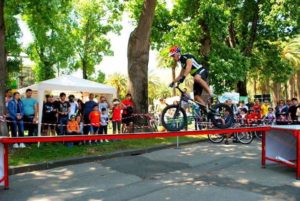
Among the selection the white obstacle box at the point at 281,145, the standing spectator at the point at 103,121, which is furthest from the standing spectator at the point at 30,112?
the white obstacle box at the point at 281,145

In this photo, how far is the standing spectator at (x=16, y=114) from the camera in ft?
39.1

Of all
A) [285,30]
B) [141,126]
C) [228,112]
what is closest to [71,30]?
[285,30]

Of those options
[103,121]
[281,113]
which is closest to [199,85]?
[103,121]

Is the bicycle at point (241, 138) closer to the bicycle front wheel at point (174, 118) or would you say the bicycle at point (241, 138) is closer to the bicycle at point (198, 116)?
the bicycle at point (198, 116)

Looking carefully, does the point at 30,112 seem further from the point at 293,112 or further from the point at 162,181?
the point at 293,112

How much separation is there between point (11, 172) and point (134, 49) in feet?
27.1

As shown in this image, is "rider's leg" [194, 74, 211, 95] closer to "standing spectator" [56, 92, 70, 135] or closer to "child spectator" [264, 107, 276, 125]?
"standing spectator" [56, 92, 70, 135]

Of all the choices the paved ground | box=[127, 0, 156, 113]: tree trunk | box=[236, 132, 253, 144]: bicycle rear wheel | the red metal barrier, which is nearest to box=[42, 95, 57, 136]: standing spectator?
the paved ground

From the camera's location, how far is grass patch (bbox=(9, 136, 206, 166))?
419 inches

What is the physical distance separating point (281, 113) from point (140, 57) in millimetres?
7930

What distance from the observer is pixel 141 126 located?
15961mm

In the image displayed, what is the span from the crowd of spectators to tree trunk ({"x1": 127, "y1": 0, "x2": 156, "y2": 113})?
109cm

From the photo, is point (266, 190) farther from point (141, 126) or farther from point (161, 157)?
point (141, 126)

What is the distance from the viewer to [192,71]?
28.6ft
